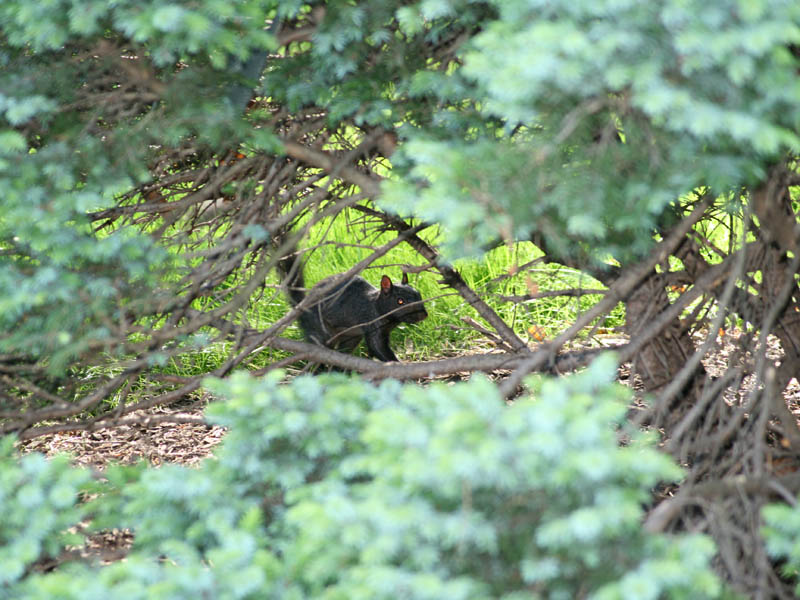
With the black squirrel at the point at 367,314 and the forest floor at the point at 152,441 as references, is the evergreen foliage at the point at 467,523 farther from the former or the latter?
the black squirrel at the point at 367,314

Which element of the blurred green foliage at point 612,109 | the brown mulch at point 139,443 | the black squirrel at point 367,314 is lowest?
the brown mulch at point 139,443

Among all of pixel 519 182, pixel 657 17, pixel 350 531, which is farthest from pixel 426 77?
pixel 350 531

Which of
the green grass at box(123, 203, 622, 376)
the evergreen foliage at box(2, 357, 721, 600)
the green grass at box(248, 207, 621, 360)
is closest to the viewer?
the evergreen foliage at box(2, 357, 721, 600)

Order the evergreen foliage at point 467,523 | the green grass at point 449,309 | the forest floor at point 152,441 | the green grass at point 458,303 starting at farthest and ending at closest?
1. the green grass at point 458,303
2. the green grass at point 449,309
3. the forest floor at point 152,441
4. the evergreen foliage at point 467,523

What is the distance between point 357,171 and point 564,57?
4.49 feet

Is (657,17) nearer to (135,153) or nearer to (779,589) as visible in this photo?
(779,589)

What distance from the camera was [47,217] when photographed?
84.8 inches

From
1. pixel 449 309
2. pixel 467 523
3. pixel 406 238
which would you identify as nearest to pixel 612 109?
pixel 467 523

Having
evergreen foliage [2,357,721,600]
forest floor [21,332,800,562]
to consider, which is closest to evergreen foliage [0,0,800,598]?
evergreen foliage [2,357,721,600]

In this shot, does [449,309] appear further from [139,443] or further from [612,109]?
[612,109]

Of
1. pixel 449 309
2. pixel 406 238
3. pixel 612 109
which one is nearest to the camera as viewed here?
pixel 612 109

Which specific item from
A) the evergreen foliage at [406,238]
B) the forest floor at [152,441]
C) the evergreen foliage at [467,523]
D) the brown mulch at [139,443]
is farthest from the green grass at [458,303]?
the evergreen foliage at [467,523]

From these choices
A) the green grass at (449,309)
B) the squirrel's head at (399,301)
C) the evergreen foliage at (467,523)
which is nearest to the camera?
the evergreen foliage at (467,523)

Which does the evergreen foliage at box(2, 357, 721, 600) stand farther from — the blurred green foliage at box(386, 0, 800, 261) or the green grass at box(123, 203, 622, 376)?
the green grass at box(123, 203, 622, 376)
